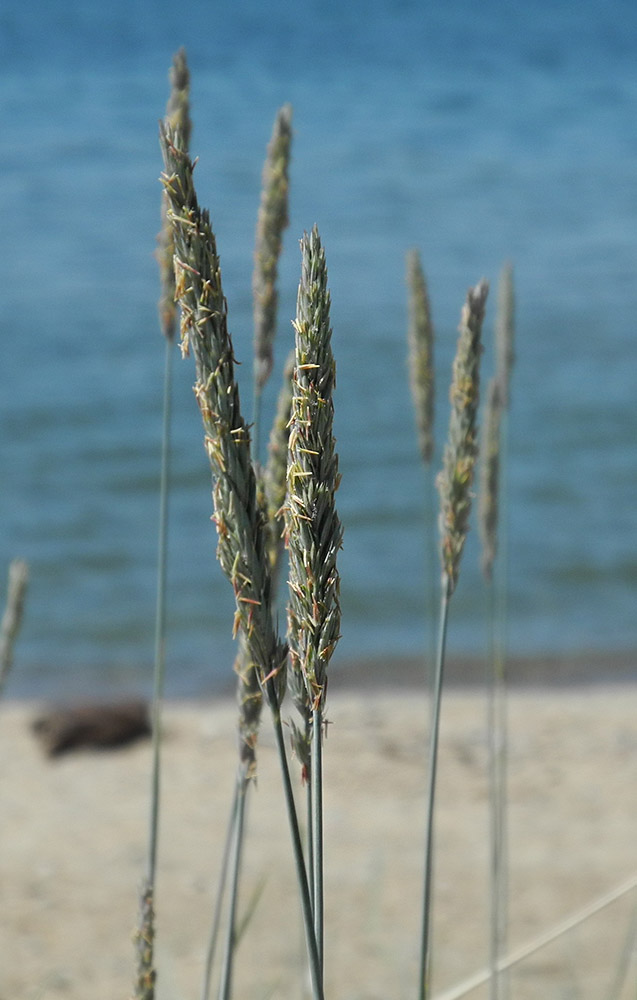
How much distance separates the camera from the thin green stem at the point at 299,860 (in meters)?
0.92

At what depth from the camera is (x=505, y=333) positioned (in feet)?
8.63

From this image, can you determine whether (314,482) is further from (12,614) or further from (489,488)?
(489,488)

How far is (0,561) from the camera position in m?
9.48

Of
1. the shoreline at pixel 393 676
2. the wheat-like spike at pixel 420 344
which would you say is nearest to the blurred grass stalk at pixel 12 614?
the wheat-like spike at pixel 420 344

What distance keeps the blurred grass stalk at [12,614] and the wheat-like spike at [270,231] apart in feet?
1.57

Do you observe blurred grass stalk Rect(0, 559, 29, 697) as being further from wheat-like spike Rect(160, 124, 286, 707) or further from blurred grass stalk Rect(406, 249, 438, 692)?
wheat-like spike Rect(160, 124, 286, 707)

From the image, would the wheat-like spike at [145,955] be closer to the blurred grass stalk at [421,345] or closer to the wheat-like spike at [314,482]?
the wheat-like spike at [314,482]

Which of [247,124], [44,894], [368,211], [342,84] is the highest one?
[342,84]

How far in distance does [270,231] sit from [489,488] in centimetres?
65

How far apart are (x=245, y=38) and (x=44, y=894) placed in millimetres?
31731

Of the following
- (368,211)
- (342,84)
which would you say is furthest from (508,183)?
(342,84)

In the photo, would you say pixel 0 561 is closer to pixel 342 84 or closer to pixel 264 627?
pixel 264 627

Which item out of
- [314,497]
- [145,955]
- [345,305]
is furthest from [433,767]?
[345,305]

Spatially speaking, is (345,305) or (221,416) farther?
(345,305)
